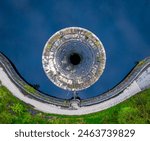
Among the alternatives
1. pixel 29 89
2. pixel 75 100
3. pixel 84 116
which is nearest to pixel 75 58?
pixel 75 100

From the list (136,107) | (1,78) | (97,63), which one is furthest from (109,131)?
(1,78)

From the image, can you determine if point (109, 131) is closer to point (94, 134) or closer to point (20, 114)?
point (94, 134)

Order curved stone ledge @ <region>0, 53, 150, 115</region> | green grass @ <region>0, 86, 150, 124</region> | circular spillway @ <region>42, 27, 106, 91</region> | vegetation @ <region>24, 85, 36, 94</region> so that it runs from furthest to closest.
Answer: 1. circular spillway @ <region>42, 27, 106, 91</region>
2. vegetation @ <region>24, 85, 36, 94</region>
3. curved stone ledge @ <region>0, 53, 150, 115</region>
4. green grass @ <region>0, 86, 150, 124</region>

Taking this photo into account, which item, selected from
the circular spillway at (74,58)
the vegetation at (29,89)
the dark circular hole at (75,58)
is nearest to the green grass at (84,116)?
the vegetation at (29,89)

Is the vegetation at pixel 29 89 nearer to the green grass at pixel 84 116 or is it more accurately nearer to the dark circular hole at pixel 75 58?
the green grass at pixel 84 116

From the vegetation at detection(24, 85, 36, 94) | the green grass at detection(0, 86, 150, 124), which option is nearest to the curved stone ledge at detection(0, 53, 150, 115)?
the vegetation at detection(24, 85, 36, 94)

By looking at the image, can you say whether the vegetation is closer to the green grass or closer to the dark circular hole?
the green grass
